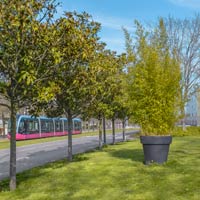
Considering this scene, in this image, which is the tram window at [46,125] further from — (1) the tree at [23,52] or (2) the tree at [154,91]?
(1) the tree at [23,52]

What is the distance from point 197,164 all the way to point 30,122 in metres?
31.0

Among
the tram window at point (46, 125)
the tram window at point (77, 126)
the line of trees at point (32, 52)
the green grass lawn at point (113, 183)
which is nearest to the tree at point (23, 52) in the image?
the line of trees at point (32, 52)

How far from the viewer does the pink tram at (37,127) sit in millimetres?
39562

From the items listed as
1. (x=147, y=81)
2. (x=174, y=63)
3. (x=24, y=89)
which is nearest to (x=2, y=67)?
(x=24, y=89)

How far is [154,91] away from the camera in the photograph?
12.7m

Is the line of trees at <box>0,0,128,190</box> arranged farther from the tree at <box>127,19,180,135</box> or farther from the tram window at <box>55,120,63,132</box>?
the tram window at <box>55,120,63,132</box>

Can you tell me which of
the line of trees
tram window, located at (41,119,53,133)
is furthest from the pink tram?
the line of trees

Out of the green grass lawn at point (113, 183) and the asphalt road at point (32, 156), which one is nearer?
the green grass lawn at point (113, 183)

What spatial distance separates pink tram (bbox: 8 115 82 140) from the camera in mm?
39562

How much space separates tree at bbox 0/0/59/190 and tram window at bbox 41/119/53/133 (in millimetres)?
36008

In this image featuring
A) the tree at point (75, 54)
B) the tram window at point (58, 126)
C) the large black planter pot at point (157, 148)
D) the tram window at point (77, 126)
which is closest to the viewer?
the tree at point (75, 54)

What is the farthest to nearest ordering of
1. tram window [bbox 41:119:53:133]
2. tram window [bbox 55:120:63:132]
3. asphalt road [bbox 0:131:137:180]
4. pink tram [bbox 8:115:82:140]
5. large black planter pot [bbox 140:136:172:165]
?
tram window [bbox 55:120:63:132] → tram window [bbox 41:119:53:133] → pink tram [bbox 8:115:82:140] → asphalt road [bbox 0:131:137:180] → large black planter pot [bbox 140:136:172:165]

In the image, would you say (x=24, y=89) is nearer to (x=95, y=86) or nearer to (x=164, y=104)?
(x=95, y=86)

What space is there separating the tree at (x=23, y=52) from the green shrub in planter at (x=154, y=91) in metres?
4.77
